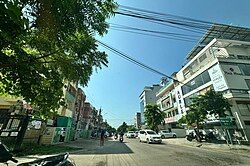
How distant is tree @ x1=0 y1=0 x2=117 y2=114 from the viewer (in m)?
A: 4.27

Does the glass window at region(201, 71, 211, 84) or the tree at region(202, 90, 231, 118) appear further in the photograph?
the glass window at region(201, 71, 211, 84)

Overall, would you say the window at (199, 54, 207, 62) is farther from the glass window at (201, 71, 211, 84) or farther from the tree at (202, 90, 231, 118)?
the tree at (202, 90, 231, 118)

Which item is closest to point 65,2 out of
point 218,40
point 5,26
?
point 5,26

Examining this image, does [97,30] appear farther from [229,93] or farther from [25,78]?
[229,93]

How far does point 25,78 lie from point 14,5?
325 centimetres

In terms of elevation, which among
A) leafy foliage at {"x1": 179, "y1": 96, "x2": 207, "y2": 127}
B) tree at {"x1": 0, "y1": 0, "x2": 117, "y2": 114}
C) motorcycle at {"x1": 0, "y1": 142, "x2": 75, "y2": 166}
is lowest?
motorcycle at {"x1": 0, "y1": 142, "x2": 75, "y2": 166}

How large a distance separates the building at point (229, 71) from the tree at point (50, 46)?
2032 cm

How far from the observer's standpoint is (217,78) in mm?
31125

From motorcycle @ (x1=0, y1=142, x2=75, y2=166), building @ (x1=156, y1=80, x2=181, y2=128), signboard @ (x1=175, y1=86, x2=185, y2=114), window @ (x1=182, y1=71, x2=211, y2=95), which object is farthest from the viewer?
building @ (x1=156, y1=80, x2=181, y2=128)

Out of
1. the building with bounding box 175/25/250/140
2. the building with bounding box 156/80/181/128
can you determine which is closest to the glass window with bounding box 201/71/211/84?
the building with bounding box 175/25/250/140

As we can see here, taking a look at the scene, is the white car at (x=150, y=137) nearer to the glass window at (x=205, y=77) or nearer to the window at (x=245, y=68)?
the glass window at (x=205, y=77)

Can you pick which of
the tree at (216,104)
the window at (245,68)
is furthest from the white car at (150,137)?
the window at (245,68)

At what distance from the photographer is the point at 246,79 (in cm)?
3059

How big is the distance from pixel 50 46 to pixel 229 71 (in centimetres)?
3072
